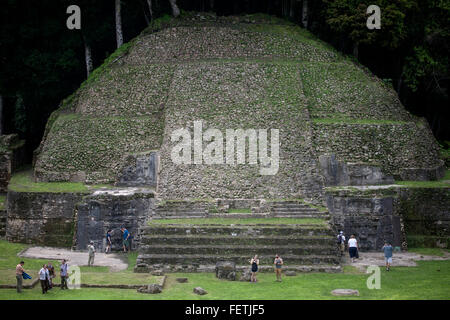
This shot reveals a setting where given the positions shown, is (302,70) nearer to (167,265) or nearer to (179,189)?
(179,189)

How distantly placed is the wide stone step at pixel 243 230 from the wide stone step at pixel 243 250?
594mm

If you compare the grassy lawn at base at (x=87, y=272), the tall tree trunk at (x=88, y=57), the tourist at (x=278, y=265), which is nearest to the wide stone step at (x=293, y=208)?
the tourist at (x=278, y=265)

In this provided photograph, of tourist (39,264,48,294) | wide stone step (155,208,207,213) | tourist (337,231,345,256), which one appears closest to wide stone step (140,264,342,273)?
tourist (337,231,345,256)

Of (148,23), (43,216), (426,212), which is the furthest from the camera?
(148,23)

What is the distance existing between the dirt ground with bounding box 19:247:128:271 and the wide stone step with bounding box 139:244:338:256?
1.37 m

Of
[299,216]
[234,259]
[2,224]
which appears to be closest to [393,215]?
[299,216]

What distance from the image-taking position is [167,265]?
78.3 feet

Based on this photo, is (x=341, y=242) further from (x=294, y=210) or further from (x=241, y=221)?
(x=241, y=221)

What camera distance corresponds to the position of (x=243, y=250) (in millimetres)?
24266

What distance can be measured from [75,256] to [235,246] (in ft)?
20.0

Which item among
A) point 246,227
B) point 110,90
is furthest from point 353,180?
point 110,90

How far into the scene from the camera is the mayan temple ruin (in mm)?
24938

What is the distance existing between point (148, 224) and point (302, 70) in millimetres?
13784

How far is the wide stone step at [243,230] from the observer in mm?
24734
